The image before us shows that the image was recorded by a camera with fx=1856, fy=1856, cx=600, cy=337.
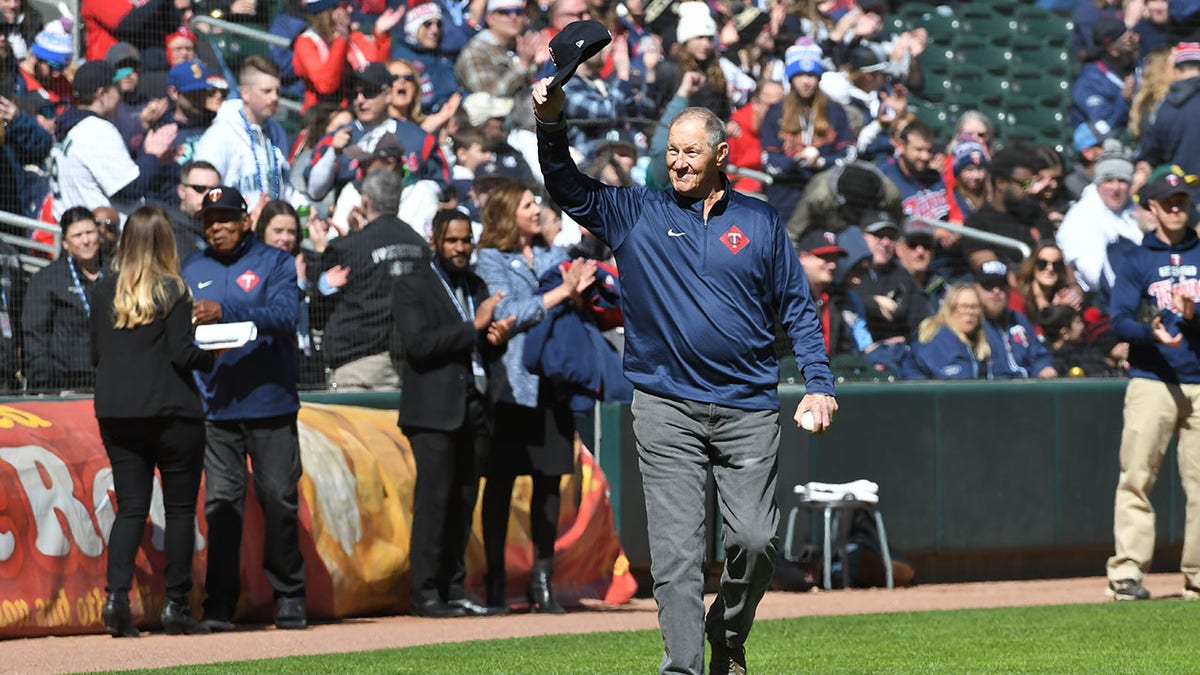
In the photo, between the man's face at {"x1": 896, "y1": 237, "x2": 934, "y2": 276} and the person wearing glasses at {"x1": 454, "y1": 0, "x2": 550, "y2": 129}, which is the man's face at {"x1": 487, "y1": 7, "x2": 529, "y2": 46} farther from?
the man's face at {"x1": 896, "y1": 237, "x2": 934, "y2": 276}

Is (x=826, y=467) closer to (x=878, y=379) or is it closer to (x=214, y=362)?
(x=878, y=379)

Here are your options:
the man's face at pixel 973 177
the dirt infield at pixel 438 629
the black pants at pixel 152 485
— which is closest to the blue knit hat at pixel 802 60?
the man's face at pixel 973 177

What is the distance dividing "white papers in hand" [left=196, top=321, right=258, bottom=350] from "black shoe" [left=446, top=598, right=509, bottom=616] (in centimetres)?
222

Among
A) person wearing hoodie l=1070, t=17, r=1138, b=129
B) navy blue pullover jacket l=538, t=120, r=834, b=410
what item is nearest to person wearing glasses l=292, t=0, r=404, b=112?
navy blue pullover jacket l=538, t=120, r=834, b=410

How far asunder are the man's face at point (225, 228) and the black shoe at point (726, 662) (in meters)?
4.05

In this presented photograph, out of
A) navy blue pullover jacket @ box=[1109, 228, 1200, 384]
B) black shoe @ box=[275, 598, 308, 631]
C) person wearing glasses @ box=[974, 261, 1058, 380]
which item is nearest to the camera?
black shoe @ box=[275, 598, 308, 631]

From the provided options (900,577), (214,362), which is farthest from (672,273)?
(900,577)

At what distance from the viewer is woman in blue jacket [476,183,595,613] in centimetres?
1024

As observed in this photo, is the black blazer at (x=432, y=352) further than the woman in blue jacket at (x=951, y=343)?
No

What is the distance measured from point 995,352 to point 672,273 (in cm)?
812

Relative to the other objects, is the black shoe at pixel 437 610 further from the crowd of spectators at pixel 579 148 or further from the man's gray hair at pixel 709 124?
the man's gray hair at pixel 709 124

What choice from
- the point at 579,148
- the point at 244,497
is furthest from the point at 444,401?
the point at 579,148

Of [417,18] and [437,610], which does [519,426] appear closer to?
[437,610]

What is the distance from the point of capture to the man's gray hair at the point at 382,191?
1163 centimetres
